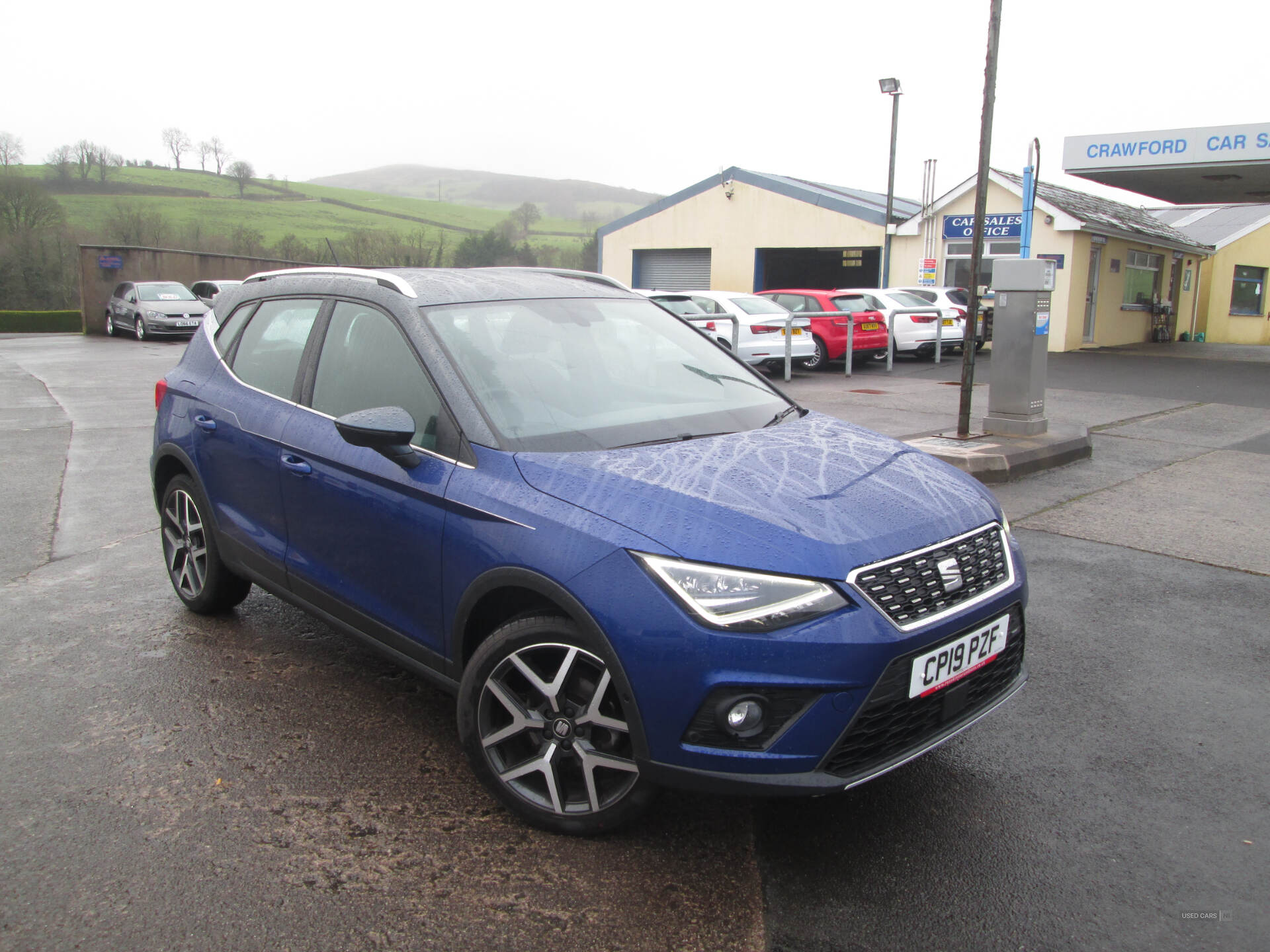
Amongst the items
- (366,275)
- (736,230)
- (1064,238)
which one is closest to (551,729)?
(366,275)

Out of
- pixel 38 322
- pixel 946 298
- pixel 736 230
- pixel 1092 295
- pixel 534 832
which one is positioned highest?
pixel 736 230

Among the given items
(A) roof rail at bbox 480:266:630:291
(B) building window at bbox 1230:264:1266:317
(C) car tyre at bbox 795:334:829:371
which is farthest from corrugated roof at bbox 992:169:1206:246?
(A) roof rail at bbox 480:266:630:291

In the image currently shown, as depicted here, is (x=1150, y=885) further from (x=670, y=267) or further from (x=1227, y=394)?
(x=670, y=267)

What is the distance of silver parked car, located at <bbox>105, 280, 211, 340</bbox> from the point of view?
26.7 m

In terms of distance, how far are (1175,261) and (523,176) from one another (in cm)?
16687

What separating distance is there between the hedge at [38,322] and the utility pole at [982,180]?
35701mm

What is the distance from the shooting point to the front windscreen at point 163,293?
27172 mm

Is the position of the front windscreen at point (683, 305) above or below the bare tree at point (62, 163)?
below

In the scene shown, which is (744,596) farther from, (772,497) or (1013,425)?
(1013,425)

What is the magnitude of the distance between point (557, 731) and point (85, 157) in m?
89.1

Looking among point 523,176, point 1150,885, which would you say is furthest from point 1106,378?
point 523,176

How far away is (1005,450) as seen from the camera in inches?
333

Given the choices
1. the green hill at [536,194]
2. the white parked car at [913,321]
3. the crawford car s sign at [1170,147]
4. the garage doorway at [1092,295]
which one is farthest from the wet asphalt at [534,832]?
the green hill at [536,194]

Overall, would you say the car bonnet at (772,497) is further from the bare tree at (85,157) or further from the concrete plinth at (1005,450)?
the bare tree at (85,157)
